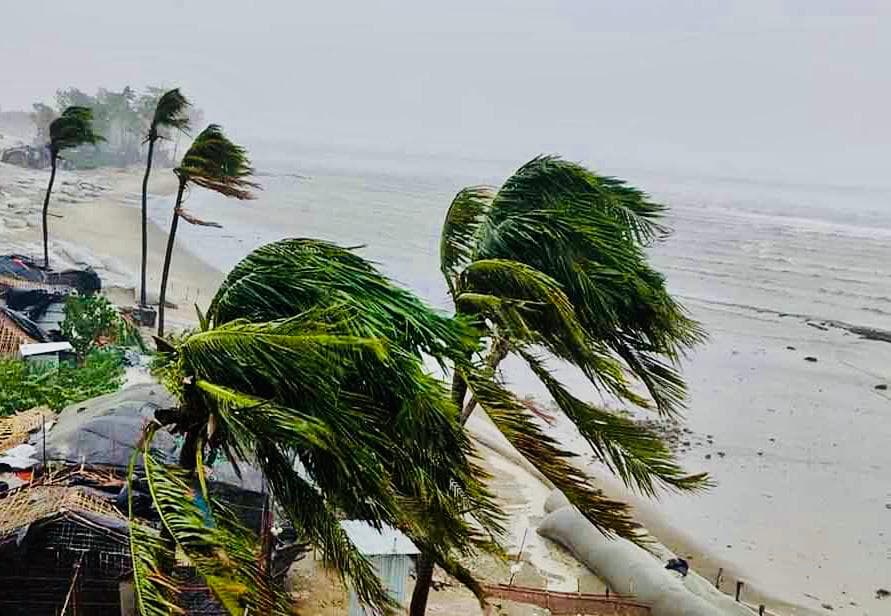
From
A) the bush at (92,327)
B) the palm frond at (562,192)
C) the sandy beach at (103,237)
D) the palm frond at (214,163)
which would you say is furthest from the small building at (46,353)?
the palm frond at (562,192)

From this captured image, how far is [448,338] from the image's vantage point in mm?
3672

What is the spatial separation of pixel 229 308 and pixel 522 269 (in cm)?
167

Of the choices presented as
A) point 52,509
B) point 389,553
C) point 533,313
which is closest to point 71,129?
point 52,509

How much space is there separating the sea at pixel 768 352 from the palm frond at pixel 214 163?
16.4 feet

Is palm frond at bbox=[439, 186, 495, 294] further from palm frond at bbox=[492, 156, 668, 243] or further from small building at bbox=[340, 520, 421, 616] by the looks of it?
small building at bbox=[340, 520, 421, 616]

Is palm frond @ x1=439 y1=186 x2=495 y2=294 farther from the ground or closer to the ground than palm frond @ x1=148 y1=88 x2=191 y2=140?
closer to the ground

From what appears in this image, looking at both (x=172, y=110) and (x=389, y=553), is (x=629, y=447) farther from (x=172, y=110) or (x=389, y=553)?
(x=172, y=110)

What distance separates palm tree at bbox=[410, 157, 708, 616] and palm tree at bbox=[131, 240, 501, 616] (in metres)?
0.41

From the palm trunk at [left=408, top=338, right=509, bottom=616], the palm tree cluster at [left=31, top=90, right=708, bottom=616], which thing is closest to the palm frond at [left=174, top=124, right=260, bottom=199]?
the palm trunk at [left=408, top=338, right=509, bottom=616]

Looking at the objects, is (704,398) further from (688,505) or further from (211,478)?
(211,478)

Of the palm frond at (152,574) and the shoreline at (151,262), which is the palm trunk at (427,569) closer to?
the palm frond at (152,574)

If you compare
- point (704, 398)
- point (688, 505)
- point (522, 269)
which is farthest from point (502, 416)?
point (704, 398)

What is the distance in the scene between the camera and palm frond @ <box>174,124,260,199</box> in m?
12.6

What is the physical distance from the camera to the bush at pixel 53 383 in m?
9.08
